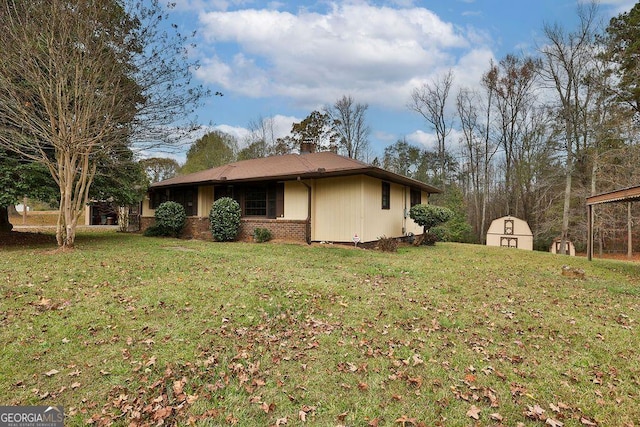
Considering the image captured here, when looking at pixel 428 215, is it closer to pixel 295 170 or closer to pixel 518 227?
pixel 295 170

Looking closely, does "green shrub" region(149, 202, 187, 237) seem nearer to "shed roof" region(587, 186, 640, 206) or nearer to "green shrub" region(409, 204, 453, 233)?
"green shrub" region(409, 204, 453, 233)

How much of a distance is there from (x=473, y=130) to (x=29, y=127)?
26.7 metres

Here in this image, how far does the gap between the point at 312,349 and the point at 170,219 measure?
12.1 m

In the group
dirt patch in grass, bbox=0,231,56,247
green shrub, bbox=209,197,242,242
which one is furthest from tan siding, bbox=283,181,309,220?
dirt patch in grass, bbox=0,231,56,247

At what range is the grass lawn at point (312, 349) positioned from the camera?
2.69m

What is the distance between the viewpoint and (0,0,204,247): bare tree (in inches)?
308

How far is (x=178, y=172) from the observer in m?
32.1

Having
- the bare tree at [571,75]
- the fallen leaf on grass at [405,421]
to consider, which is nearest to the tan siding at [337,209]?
the fallen leaf on grass at [405,421]

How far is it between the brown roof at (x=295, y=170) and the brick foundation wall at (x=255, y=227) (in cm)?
159

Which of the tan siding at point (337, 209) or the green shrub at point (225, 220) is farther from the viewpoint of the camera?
the green shrub at point (225, 220)

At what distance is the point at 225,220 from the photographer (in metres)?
12.4

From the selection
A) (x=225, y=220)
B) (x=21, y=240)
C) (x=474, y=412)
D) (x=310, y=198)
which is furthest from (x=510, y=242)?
(x=21, y=240)

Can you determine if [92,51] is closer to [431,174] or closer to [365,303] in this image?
[365,303]

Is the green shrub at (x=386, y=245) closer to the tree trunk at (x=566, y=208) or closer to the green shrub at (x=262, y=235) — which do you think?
the green shrub at (x=262, y=235)
